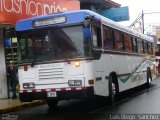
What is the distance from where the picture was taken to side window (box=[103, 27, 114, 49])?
1401cm

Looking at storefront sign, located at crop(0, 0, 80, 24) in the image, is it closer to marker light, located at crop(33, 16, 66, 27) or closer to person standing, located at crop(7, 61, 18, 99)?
person standing, located at crop(7, 61, 18, 99)

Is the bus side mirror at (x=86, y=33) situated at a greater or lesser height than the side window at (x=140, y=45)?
greater

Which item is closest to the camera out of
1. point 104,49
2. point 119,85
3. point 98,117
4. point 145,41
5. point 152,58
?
point 98,117

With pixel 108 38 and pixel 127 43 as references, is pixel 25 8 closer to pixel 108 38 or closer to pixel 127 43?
pixel 127 43

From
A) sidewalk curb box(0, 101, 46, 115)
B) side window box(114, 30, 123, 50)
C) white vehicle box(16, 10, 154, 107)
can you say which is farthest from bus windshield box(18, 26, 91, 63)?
side window box(114, 30, 123, 50)

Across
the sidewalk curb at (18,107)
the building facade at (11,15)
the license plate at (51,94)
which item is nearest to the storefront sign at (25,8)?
the building facade at (11,15)

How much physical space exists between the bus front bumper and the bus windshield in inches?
38.7

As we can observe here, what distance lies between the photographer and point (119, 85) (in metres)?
15.7

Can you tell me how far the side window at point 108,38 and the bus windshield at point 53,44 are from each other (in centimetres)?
175

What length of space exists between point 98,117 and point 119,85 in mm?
4141

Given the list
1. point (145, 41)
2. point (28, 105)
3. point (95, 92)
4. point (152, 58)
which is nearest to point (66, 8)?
point (145, 41)

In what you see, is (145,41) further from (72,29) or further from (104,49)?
(72,29)

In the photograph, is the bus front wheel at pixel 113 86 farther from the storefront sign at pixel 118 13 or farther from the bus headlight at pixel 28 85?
the storefront sign at pixel 118 13

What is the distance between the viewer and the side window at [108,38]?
14.0 meters
